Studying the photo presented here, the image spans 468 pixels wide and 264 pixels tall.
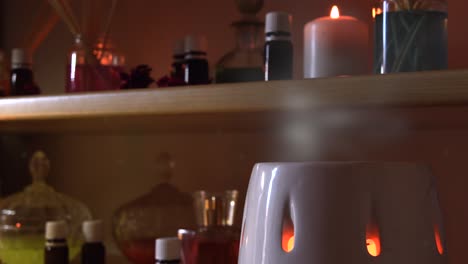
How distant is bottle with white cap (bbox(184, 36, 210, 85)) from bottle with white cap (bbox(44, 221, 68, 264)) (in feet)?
0.78

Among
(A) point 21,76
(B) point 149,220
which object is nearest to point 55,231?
(B) point 149,220

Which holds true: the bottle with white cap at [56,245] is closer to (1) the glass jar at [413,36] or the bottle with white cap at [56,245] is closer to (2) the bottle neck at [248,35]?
(2) the bottle neck at [248,35]

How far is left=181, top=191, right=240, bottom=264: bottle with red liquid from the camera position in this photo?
0.77 m

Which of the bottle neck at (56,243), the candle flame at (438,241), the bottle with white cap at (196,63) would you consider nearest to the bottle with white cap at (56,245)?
the bottle neck at (56,243)

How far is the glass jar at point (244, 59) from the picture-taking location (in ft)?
2.63

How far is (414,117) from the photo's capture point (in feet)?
2.33

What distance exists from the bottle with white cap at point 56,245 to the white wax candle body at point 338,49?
0.36 meters

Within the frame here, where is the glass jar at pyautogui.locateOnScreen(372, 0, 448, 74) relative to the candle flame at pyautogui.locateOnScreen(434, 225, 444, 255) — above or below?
above

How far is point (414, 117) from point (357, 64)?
80mm

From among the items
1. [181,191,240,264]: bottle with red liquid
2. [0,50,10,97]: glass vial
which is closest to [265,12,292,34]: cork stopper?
[181,191,240,264]: bottle with red liquid

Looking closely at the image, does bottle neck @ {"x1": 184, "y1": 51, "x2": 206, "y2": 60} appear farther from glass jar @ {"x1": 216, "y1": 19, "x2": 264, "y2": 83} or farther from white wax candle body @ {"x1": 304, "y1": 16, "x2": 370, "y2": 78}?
white wax candle body @ {"x1": 304, "y1": 16, "x2": 370, "y2": 78}

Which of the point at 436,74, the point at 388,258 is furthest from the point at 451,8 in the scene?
the point at 388,258

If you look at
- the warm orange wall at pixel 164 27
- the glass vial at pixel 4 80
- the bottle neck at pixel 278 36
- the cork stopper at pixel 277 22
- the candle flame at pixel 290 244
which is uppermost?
the warm orange wall at pixel 164 27

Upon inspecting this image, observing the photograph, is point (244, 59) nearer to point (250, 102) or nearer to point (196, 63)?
point (196, 63)
